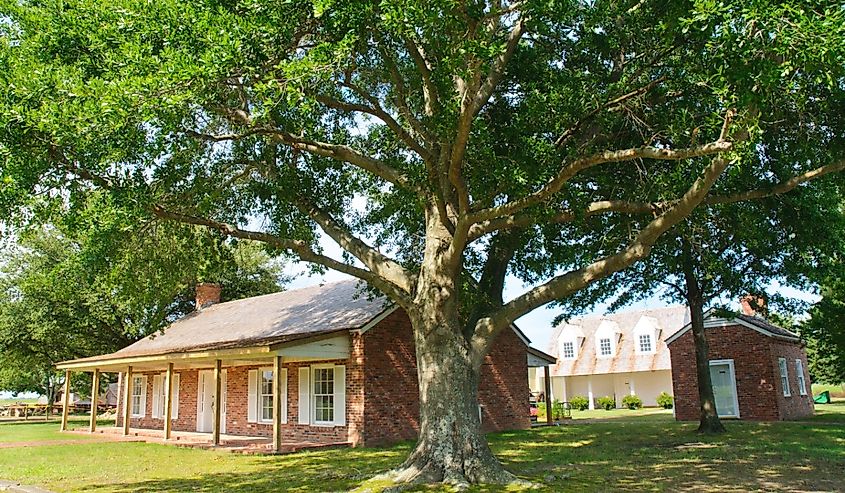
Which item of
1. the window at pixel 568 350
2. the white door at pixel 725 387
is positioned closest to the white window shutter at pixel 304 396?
the white door at pixel 725 387

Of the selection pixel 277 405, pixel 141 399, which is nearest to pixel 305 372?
pixel 277 405

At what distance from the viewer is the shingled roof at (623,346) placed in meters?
39.2

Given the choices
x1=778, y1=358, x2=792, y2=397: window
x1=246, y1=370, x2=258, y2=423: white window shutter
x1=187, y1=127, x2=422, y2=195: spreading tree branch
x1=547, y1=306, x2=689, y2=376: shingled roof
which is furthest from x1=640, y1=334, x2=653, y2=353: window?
x1=187, y1=127, x2=422, y2=195: spreading tree branch

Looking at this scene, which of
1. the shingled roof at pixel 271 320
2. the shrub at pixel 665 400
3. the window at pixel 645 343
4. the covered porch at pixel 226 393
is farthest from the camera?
the window at pixel 645 343

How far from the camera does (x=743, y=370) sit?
25.1 metres

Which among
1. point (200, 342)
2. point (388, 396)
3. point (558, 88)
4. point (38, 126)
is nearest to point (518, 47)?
point (558, 88)

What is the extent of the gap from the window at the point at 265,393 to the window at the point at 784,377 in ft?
61.9

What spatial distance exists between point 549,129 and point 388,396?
33.9ft

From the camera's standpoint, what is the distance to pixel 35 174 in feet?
30.0

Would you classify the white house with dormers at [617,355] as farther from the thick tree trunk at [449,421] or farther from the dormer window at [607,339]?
the thick tree trunk at [449,421]

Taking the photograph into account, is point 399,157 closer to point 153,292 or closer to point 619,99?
point 619,99

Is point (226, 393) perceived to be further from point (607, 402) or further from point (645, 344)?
point (645, 344)

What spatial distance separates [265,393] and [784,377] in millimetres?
19550

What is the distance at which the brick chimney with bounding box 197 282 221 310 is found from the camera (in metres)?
30.4
